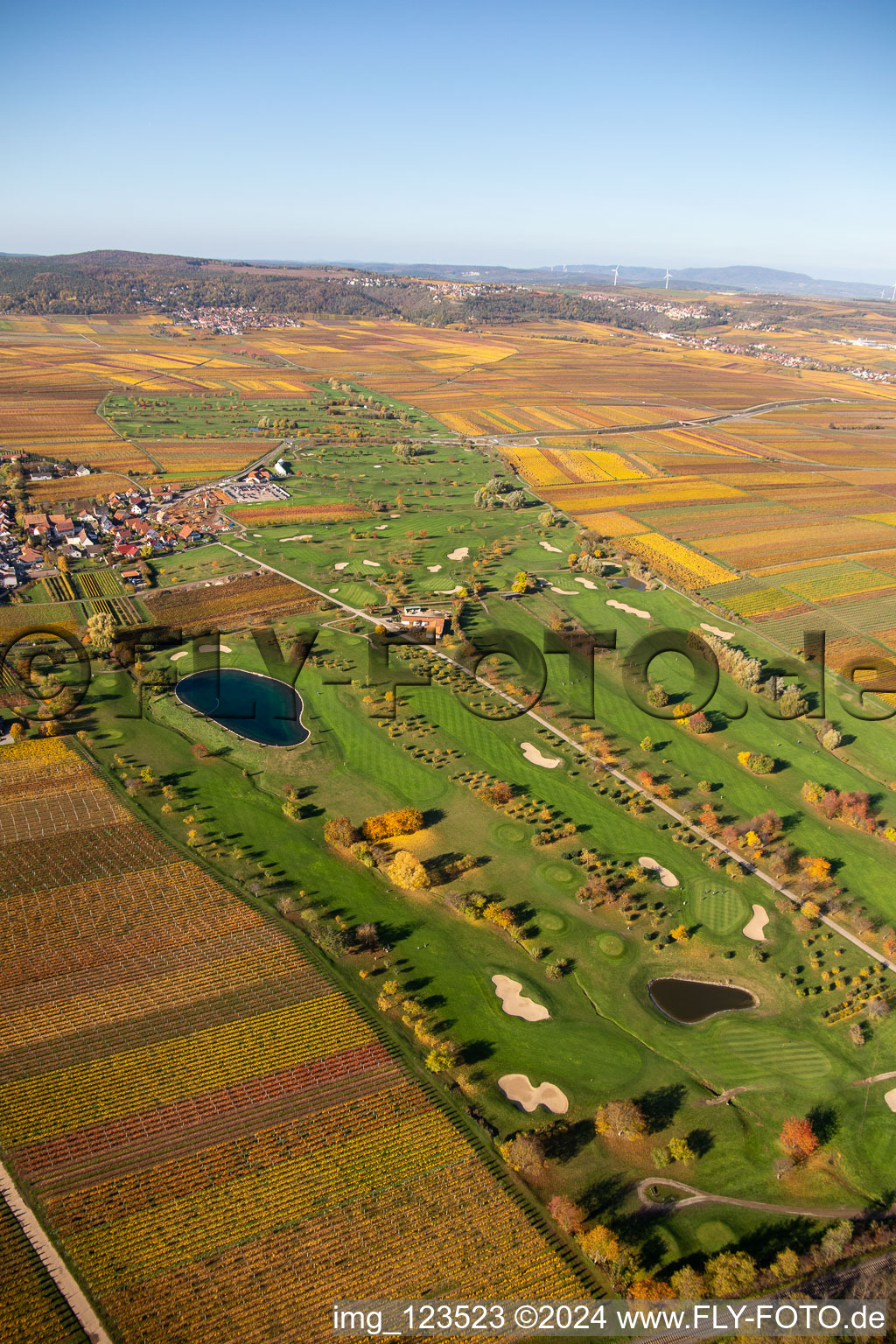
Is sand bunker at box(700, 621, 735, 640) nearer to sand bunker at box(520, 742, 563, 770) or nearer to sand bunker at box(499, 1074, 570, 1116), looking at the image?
sand bunker at box(520, 742, 563, 770)

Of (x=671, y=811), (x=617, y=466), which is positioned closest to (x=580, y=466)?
(x=617, y=466)

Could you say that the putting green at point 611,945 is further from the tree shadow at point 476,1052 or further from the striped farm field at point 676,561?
the striped farm field at point 676,561

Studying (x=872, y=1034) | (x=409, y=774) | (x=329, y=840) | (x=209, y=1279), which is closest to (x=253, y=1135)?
(x=209, y=1279)

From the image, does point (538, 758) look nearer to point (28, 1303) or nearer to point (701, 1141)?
point (701, 1141)

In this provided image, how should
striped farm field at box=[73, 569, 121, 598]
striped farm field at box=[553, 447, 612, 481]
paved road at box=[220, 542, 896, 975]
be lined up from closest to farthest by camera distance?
paved road at box=[220, 542, 896, 975]
striped farm field at box=[73, 569, 121, 598]
striped farm field at box=[553, 447, 612, 481]

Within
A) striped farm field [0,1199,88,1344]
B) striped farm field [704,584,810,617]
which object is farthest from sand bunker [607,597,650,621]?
striped farm field [0,1199,88,1344]
